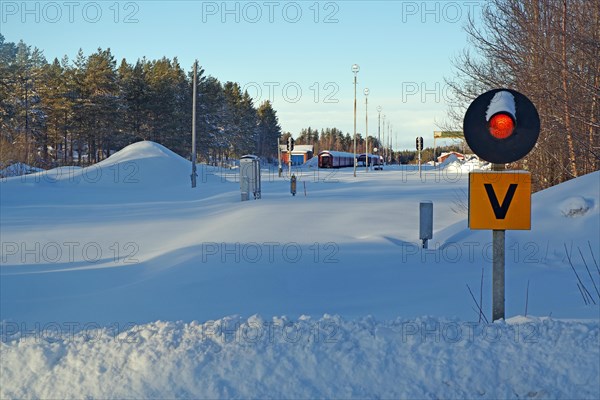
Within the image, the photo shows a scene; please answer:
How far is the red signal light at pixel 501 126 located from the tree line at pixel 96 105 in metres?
55.6

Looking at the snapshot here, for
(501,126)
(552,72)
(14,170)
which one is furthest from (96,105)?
(501,126)

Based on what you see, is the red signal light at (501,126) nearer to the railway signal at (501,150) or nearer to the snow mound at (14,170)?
the railway signal at (501,150)

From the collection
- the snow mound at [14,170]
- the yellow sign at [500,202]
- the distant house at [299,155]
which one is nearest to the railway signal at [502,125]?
the yellow sign at [500,202]

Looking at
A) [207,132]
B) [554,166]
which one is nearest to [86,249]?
[554,166]

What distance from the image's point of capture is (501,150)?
5258 mm

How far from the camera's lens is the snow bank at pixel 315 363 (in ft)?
13.1

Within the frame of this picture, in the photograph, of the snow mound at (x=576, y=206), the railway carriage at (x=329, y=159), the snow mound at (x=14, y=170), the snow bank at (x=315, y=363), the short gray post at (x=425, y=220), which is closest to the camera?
the snow bank at (x=315, y=363)

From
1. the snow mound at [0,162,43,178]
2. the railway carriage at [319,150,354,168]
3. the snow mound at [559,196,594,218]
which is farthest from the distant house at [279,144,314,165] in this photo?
the snow mound at [559,196,594,218]

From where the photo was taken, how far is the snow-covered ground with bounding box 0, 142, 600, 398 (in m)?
4.07

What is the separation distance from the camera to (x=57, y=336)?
481 cm

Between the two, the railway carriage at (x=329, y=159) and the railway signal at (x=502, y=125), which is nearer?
the railway signal at (x=502, y=125)

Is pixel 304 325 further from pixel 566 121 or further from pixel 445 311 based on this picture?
pixel 566 121

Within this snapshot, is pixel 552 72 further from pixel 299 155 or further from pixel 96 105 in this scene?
pixel 299 155

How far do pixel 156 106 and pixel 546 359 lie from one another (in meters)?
72.0
